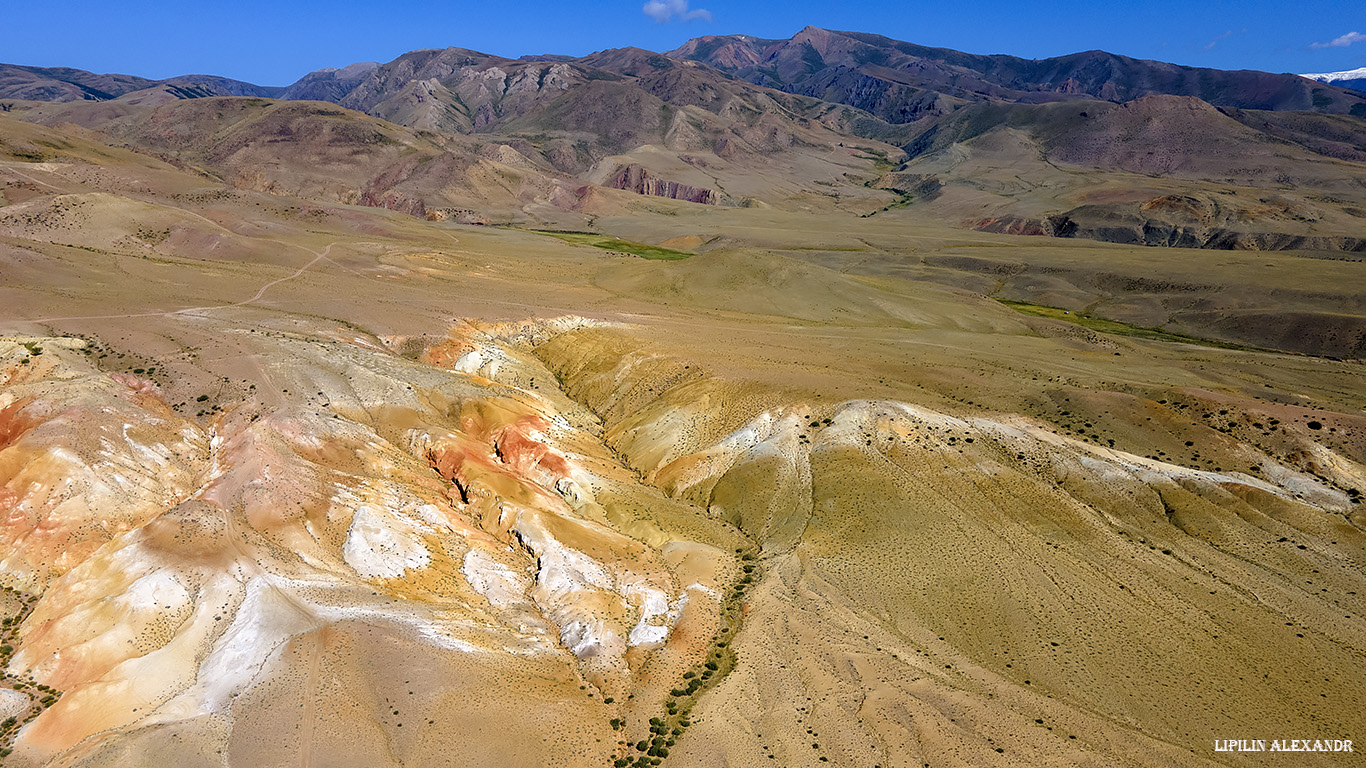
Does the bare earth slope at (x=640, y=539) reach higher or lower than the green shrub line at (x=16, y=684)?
higher

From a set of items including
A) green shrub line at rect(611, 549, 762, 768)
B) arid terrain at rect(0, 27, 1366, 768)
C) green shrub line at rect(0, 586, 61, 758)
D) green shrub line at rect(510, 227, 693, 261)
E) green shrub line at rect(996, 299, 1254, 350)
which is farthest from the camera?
green shrub line at rect(510, 227, 693, 261)

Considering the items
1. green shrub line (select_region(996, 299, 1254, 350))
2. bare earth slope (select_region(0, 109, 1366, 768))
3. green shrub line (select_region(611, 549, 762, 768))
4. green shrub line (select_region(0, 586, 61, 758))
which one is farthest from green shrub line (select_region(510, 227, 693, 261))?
green shrub line (select_region(0, 586, 61, 758))

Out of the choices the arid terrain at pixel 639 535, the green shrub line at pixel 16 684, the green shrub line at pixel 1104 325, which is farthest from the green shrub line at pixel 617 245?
the green shrub line at pixel 16 684

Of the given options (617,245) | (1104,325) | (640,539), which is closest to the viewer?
(640,539)

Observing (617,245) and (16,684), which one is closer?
(16,684)

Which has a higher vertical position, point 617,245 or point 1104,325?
point 617,245

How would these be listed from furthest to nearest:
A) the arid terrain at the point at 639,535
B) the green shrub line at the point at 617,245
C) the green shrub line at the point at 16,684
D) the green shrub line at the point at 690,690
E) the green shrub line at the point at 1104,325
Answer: the green shrub line at the point at 617,245, the green shrub line at the point at 1104,325, the arid terrain at the point at 639,535, the green shrub line at the point at 690,690, the green shrub line at the point at 16,684

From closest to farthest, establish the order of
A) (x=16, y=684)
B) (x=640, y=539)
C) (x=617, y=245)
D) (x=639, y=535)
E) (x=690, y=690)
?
1. (x=16, y=684)
2. (x=690, y=690)
3. (x=640, y=539)
4. (x=639, y=535)
5. (x=617, y=245)

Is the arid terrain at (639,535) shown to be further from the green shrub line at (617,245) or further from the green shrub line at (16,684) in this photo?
the green shrub line at (617,245)

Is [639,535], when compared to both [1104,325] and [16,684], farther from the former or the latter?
[1104,325]

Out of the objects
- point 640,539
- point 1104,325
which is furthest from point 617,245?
point 640,539

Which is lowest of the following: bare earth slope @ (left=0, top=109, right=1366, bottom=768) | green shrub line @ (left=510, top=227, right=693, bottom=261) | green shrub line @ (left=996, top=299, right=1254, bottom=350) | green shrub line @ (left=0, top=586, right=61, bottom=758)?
green shrub line @ (left=0, top=586, right=61, bottom=758)

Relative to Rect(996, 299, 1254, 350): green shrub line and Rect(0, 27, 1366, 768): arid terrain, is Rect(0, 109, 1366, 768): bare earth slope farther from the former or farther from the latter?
Rect(996, 299, 1254, 350): green shrub line
